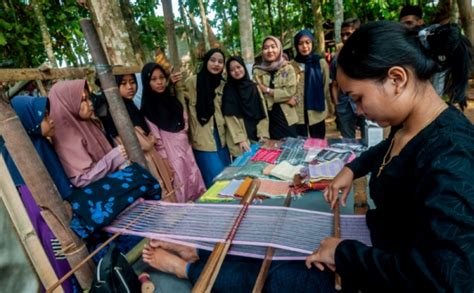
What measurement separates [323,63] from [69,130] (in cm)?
300

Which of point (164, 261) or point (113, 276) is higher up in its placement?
point (113, 276)

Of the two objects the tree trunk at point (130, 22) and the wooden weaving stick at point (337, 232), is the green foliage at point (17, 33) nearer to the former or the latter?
the tree trunk at point (130, 22)

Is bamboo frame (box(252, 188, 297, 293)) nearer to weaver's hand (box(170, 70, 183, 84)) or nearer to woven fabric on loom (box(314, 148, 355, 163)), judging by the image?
woven fabric on loom (box(314, 148, 355, 163))

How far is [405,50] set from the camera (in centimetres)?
86

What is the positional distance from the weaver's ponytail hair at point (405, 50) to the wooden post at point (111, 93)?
1.23 meters

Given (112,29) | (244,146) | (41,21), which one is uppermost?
(41,21)

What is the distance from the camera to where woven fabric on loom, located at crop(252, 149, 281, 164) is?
2478 mm

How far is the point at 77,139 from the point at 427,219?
1.94 m

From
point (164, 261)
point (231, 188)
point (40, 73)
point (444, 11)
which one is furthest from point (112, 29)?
point (444, 11)

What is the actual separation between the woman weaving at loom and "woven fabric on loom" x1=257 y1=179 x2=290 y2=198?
0.82m

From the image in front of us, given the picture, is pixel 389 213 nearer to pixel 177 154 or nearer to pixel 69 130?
pixel 69 130

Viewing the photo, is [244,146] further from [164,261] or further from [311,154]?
[164,261]

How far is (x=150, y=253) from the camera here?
157 centimetres

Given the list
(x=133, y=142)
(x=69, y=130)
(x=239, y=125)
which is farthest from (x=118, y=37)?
(x=239, y=125)
